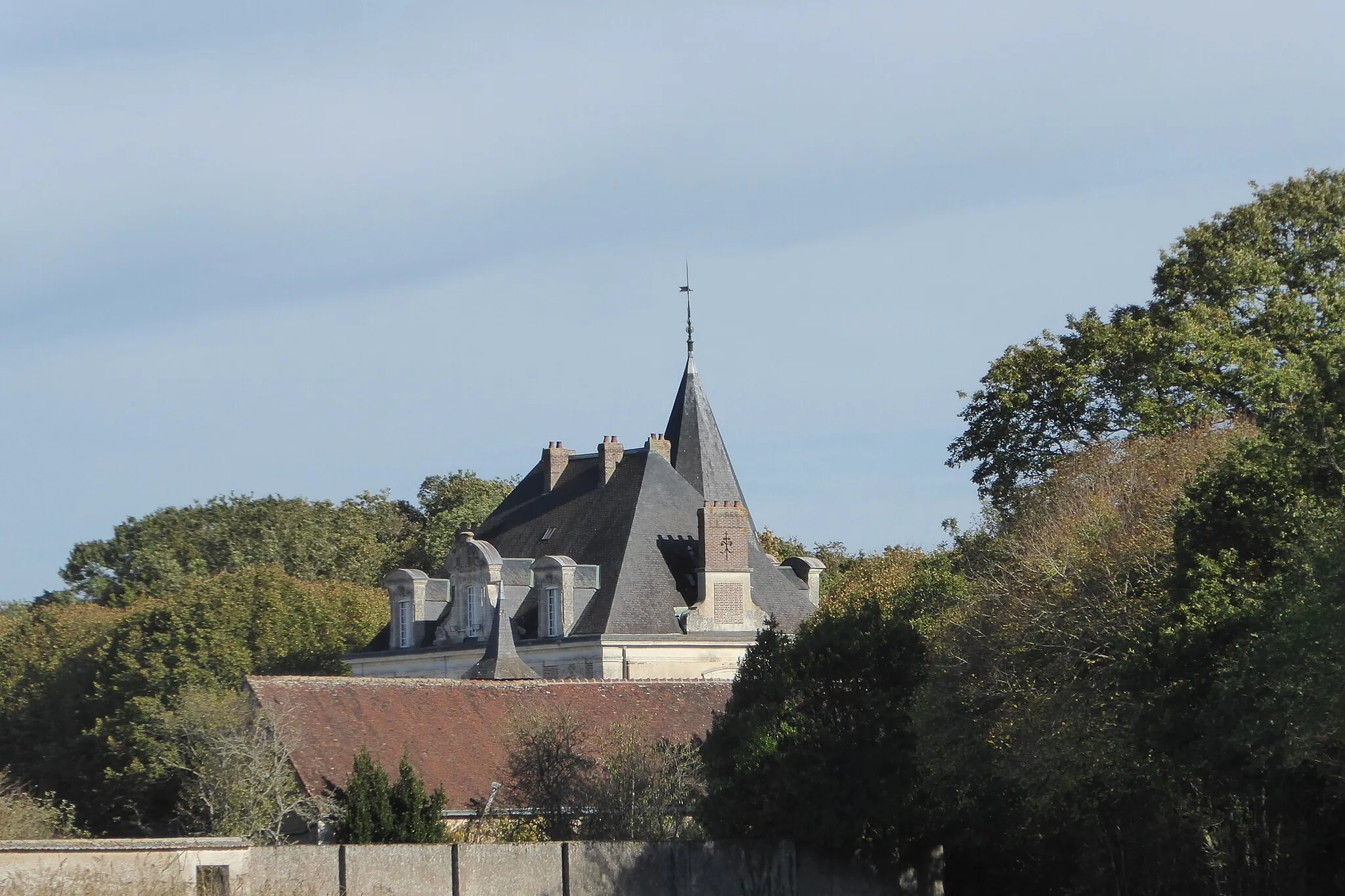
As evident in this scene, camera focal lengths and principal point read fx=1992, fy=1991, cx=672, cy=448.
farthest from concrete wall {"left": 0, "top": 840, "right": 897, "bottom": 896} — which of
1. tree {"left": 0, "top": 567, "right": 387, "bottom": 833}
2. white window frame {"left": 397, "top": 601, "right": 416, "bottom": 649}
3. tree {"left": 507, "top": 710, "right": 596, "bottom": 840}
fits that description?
white window frame {"left": 397, "top": 601, "right": 416, "bottom": 649}

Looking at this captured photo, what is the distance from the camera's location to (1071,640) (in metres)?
26.8

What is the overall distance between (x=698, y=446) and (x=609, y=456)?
4.18 meters

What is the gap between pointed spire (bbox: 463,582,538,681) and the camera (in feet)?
187

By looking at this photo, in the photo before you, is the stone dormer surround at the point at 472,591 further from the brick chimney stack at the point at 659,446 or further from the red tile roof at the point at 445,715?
the red tile roof at the point at 445,715

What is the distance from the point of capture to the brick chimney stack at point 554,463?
75250 mm

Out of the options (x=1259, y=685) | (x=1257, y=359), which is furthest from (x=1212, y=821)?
(x=1257, y=359)

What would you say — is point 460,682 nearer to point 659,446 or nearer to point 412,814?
point 412,814

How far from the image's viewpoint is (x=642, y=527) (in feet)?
226

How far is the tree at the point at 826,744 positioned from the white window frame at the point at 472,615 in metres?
37.6

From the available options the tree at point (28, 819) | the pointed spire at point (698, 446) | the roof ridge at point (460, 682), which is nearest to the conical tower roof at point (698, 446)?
the pointed spire at point (698, 446)

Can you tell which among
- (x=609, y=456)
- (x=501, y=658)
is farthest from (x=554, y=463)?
(x=501, y=658)

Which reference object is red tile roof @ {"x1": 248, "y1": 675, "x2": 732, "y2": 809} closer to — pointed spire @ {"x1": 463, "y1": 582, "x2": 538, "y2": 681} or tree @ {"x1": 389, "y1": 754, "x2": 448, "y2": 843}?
tree @ {"x1": 389, "y1": 754, "x2": 448, "y2": 843}

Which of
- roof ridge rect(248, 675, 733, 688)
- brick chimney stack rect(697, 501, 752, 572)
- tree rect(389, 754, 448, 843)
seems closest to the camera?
tree rect(389, 754, 448, 843)

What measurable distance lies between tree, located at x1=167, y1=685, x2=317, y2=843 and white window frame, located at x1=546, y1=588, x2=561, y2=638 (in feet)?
88.2
